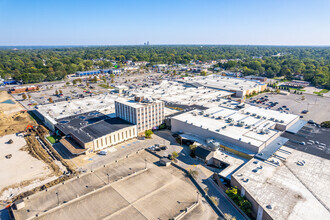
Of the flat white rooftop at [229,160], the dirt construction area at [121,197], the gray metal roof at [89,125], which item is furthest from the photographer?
the gray metal roof at [89,125]

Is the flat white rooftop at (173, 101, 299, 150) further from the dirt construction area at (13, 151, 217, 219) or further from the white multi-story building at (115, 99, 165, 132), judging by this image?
the dirt construction area at (13, 151, 217, 219)

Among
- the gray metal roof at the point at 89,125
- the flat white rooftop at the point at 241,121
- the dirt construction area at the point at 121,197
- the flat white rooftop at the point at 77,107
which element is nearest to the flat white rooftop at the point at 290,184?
the flat white rooftop at the point at 241,121

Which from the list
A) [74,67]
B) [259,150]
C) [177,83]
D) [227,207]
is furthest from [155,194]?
[74,67]

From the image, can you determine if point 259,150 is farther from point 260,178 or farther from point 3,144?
point 3,144

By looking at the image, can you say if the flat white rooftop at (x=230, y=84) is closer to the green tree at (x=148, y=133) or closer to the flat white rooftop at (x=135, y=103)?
the flat white rooftop at (x=135, y=103)

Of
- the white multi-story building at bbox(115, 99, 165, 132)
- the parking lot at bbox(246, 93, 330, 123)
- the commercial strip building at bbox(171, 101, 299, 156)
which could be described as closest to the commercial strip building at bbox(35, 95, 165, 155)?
the white multi-story building at bbox(115, 99, 165, 132)
